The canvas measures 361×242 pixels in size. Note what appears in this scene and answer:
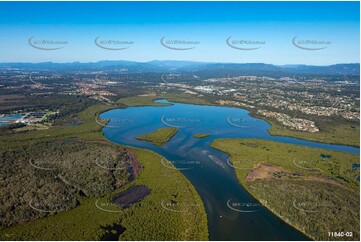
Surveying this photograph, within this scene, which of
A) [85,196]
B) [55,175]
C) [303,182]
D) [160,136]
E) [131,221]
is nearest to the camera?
[131,221]

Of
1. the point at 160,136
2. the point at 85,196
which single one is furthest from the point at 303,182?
the point at 160,136

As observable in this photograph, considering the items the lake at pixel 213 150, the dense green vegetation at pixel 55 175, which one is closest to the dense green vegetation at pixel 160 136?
the lake at pixel 213 150

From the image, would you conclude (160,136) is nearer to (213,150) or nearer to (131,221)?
(213,150)

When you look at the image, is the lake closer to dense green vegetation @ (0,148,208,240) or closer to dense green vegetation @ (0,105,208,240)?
dense green vegetation @ (0,148,208,240)

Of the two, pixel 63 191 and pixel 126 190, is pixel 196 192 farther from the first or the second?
pixel 63 191

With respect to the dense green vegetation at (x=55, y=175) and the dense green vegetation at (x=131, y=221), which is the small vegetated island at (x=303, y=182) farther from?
the dense green vegetation at (x=55, y=175)

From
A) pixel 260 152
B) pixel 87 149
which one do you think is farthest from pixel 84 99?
pixel 260 152

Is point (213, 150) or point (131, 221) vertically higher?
point (213, 150)
